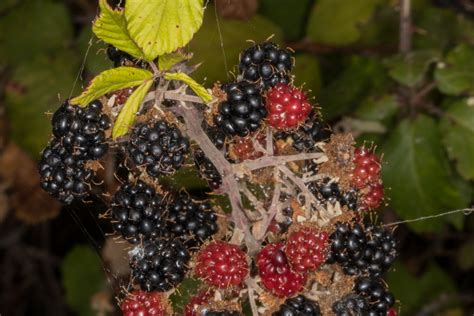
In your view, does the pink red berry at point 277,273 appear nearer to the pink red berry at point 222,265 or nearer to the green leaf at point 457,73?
the pink red berry at point 222,265

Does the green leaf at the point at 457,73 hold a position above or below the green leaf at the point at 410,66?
below

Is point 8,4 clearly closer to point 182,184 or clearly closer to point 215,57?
point 215,57

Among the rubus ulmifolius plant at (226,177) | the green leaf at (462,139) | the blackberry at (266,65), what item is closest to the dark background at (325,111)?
the green leaf at (462,139)

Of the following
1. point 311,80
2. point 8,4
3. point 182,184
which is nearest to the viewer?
point 182,184

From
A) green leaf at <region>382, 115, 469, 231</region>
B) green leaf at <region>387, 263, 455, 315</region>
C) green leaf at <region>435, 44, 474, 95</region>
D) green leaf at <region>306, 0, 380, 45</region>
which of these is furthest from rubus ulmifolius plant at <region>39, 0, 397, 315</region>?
green leaf at <region>387, 263, 455, 315</region>

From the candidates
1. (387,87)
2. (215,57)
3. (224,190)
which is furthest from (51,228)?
(224,190)

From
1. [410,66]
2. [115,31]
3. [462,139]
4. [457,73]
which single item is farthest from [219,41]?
[115,31]

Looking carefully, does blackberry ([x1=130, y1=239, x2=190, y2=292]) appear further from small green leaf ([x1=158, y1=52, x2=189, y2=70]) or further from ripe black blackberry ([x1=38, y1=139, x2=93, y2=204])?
small green leaf ([x1=158, y1=52, x2=189, y2=70])
